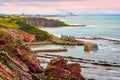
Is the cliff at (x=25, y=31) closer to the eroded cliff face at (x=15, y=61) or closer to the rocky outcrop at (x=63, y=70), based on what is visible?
the rocky outcrop at (x=63, y=70)

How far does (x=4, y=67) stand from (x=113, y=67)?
45.1 meters

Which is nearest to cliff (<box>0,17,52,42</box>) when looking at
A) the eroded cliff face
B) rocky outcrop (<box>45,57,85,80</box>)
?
rocky outcrop (<box>45,57,85,80</box>)

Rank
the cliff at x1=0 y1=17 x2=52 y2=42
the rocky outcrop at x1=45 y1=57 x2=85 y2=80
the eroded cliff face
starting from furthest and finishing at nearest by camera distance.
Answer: the cliff at x1=0 y1=17 x2=52 y2=42 < the rocky outcrop at x1=45 y1=57 x2=85 y2=80 < the eroded cliff face

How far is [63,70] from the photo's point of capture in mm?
65938

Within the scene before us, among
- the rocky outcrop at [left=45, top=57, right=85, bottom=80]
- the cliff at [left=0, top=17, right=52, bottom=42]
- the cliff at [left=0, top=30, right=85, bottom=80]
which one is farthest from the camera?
the cliff at [left=0, top=17, right=52, bottom=42]

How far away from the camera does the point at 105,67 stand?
8856 centimetres

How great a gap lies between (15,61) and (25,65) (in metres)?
5.64

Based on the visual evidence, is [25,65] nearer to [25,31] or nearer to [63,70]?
[63,70]

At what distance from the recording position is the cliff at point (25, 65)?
51775 mm

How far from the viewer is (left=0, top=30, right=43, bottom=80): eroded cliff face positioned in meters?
48.2

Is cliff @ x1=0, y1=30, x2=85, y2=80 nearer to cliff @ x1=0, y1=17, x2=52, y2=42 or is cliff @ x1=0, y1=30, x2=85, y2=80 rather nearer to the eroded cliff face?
the eroded cliff face

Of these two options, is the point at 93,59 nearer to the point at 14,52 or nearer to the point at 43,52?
the point at 43,52

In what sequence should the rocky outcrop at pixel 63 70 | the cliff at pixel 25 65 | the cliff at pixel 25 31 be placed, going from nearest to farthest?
the cliff at pixel 25 65 → the rocky outcrop at pixel 63 70 → the cliff at pixel 25 31

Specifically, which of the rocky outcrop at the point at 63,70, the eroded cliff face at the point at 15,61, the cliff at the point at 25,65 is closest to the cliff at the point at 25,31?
the rocky outcrop at the point at 63,70
